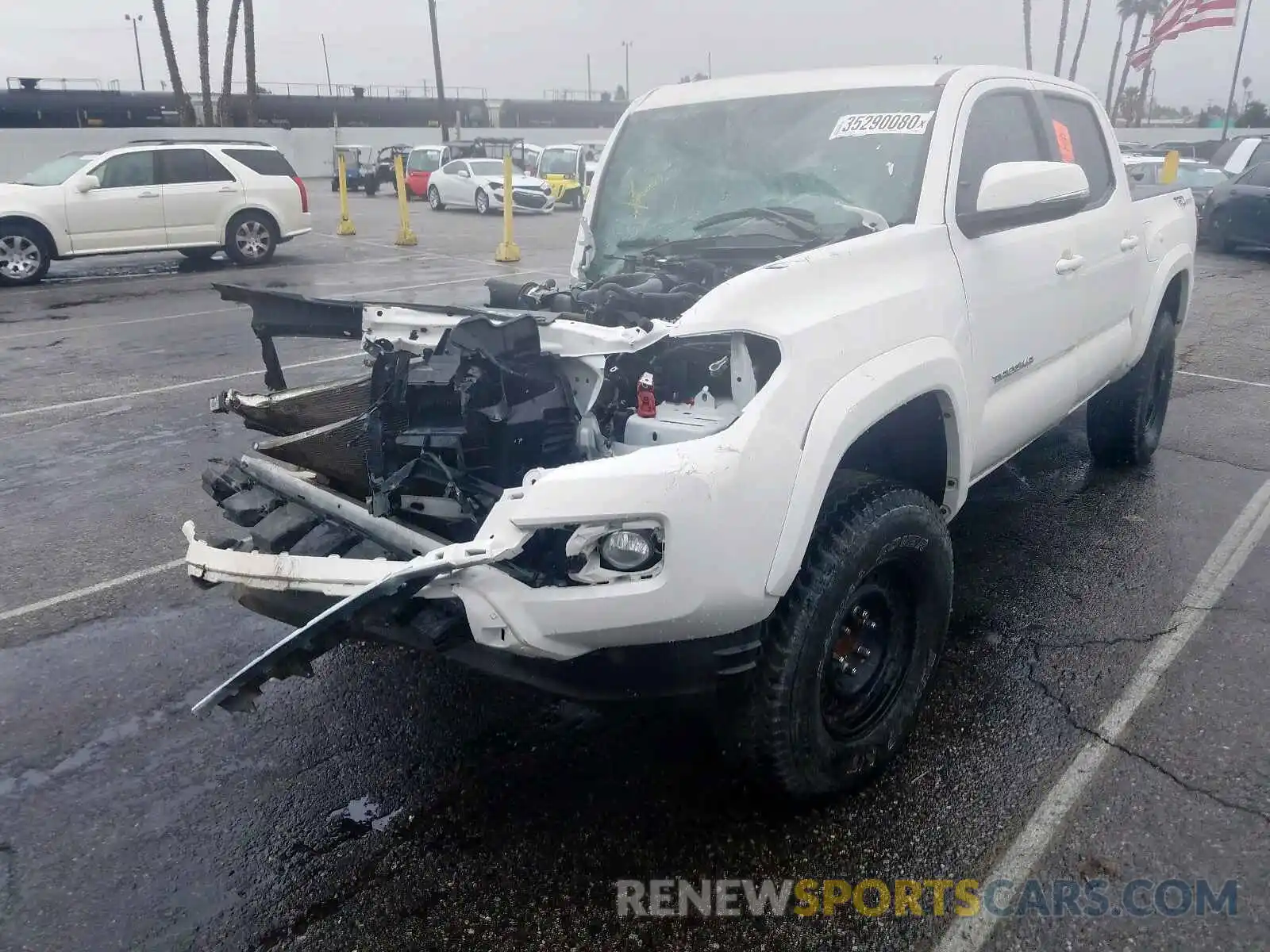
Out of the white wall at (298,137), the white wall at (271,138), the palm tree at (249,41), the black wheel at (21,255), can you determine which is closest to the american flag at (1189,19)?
the white wall at (298,137)

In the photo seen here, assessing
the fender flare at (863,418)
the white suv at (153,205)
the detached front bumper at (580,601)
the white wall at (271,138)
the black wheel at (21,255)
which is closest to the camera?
the detached front bumper at (580,601)

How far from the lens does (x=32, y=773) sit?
10.3ft

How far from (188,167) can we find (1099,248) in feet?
46.2

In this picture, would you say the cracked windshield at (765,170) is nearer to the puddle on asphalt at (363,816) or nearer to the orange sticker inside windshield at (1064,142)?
the orange sticker inside windshield at (1064,142)

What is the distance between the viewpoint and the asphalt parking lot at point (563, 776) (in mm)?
2537

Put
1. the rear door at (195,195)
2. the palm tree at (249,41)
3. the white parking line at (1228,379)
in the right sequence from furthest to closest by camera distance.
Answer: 1. the palm tree at (249,41)
2. the rear door at (195,195)
3. the white parking line at (1228,379)

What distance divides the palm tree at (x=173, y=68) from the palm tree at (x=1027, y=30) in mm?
36119

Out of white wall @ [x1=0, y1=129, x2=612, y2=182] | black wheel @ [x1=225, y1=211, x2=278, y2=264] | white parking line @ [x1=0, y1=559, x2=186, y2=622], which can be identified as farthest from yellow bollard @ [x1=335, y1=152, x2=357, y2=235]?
white parking line @ [x1=0, y1=559, x2=186, y2=622]

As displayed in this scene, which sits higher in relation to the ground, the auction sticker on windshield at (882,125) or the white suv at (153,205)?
the auction sticker on windshield at (882,125)

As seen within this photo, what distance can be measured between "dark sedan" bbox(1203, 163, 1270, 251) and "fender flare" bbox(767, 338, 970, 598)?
15.4m

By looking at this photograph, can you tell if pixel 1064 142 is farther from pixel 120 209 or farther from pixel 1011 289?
pixel 120 209

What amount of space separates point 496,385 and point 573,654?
29.9 inches

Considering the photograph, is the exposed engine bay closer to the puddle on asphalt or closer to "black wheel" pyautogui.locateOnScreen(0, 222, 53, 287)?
the puddle on asphalt

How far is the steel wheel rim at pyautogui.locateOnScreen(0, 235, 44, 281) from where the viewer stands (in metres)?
13.6
